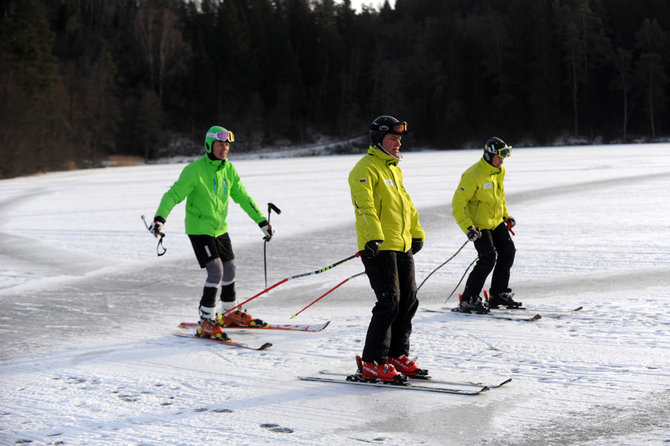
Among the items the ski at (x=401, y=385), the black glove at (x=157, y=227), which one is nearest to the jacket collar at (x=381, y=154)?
the ski at (x=401, y=385)

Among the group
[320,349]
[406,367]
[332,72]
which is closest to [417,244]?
[406,367]

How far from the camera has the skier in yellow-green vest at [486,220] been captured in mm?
6516

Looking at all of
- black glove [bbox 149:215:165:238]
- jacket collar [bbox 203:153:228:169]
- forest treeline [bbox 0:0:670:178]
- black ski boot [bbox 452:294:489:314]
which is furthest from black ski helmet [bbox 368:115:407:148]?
forest treeline [bbox 0:0:670:178]

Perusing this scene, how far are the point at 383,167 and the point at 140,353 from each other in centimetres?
244

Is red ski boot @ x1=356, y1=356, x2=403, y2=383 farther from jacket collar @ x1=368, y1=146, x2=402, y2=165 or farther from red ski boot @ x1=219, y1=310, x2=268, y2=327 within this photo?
red ski boot @ x1=219, y1=310, x2=268, y2=327

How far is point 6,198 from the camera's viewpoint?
20.8m

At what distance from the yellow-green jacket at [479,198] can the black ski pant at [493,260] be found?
5.2 inches

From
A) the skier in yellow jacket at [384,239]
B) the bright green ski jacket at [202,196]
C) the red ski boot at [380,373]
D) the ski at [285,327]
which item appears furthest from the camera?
the ski at [285,327]

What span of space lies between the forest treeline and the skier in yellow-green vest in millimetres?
41322

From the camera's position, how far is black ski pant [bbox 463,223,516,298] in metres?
6.55

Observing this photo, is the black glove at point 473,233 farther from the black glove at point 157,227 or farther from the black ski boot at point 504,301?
the black glove at point 157,227

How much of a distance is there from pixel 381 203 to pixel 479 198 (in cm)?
237

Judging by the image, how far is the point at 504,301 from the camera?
6602mm

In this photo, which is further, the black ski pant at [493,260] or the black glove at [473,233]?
the black ski pant at [493,260]
